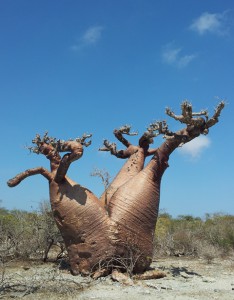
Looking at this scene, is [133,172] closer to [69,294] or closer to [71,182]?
[71,182]

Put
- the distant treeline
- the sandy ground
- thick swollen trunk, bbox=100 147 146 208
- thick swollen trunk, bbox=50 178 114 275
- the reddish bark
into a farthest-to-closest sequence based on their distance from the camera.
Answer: the distant treeline < thick swollen trunk, bbox=100 147 146 208 < the reddish bark < thick swollen trunk, bbox=50 178 114 275 < the sandy ground

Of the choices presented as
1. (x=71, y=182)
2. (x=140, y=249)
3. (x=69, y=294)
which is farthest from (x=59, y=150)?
(x=69, y=294)

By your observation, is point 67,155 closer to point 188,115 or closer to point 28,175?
point 28,175

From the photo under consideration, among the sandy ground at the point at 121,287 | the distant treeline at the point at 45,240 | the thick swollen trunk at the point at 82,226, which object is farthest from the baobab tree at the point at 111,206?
the distant treeline at the point at 45,240

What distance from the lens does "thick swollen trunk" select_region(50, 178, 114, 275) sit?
6785 millimetres

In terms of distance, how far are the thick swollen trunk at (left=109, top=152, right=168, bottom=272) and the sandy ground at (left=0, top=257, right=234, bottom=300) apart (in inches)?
19.8

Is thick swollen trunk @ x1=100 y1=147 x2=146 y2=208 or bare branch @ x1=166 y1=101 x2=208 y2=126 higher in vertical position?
bare branch @ x1=166 y1=101 x2=208 y2=126

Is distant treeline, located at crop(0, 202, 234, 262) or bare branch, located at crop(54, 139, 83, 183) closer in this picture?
bare branch, located at crop(54, 139, 83, 183)

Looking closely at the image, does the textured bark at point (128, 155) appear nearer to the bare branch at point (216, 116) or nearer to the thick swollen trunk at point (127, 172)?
the thick swollen trunk at point (127, 172)

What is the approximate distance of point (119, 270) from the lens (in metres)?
6.79

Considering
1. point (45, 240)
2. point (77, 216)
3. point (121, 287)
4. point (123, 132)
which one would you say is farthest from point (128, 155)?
point (121, 287)

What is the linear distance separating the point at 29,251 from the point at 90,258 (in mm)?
2775

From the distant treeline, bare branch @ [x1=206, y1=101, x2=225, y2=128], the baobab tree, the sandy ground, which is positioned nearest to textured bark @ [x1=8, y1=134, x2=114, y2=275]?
the baobab tree

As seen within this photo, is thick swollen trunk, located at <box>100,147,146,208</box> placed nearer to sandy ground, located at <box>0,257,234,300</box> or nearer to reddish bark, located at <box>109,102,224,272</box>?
reddish bark, located at <box>109,102,224,272</box>
